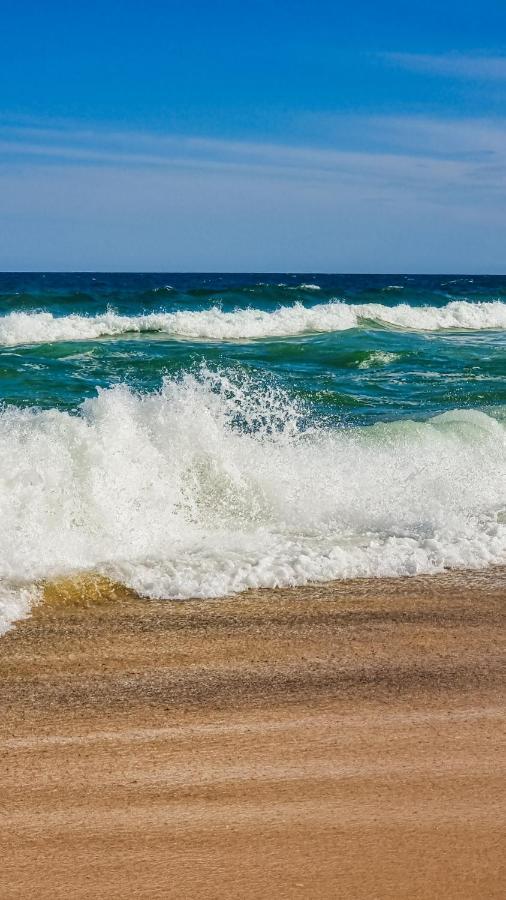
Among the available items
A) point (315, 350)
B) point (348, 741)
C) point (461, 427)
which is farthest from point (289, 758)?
point (315, 350)

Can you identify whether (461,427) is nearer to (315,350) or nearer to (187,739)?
(187,739)

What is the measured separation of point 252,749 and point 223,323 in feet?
59.7

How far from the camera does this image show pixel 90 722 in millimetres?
3172

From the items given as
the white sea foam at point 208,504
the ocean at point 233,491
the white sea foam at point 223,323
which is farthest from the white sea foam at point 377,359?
the white sea foam at point 208,504

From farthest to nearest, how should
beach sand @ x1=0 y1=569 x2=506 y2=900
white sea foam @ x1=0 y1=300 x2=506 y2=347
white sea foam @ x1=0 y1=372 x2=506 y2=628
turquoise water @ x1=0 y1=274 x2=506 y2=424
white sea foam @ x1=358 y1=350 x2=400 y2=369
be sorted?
1. white sea foam @ x1=0 y1=300 x2=506 y2=347
2. white sea foam @ x1=358 y1=350 x2=400 y2=369
3. turquoise water @ x1=0 y1=274 x2=506 y2=424
4. white sea foam @ x1=0 y1=372 x2=506 y2=628
5. beach sand @ x1=0 y1=569 x2=506 y2=900

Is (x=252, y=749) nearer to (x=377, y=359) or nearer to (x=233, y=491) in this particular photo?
(x=233, y=491)

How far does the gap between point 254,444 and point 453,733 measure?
367cm

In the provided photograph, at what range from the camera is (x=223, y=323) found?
817 inches

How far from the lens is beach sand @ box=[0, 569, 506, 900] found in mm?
2422

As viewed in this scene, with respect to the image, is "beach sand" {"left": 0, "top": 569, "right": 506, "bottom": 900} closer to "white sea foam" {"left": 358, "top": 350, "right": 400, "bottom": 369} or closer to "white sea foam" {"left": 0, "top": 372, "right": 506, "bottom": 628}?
"white sea foam" {"left": 0, "top": 372, "right": 506, "bottom": 628}

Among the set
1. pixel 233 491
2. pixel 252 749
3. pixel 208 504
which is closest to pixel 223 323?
pixel 233 491

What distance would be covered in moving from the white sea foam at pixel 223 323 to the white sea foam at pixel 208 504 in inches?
469

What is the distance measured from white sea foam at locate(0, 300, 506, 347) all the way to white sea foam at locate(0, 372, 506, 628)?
39.1 feet

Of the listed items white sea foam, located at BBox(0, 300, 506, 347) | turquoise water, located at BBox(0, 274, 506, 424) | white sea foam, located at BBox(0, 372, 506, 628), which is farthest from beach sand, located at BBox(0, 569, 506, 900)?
white sea foam, located at BBox(0, 300, 506, 347)
